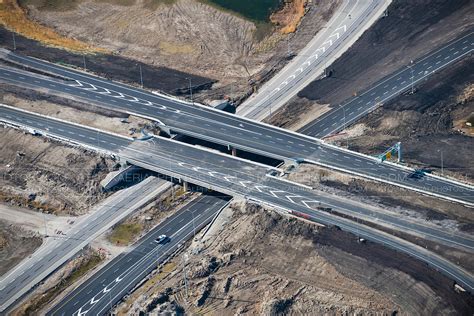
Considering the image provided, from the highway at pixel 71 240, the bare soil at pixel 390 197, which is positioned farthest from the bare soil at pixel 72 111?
the bare soil at pixel 390 197

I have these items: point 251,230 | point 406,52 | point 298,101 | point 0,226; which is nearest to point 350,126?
point 298,101

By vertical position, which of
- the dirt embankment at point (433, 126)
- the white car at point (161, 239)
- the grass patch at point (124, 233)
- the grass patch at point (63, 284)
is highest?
the dirt embankment at point (433, 126)

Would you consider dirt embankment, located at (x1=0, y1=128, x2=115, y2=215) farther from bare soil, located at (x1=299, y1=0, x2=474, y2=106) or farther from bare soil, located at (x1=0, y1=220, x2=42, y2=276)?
bare soil, located at (x1=299, y1=0, x2=474, y2=106)

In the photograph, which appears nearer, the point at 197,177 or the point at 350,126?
the point at 197,177

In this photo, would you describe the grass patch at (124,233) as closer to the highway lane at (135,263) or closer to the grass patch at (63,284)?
the highway lane at (135,263)

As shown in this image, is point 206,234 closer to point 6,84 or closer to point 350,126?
point 350,126
